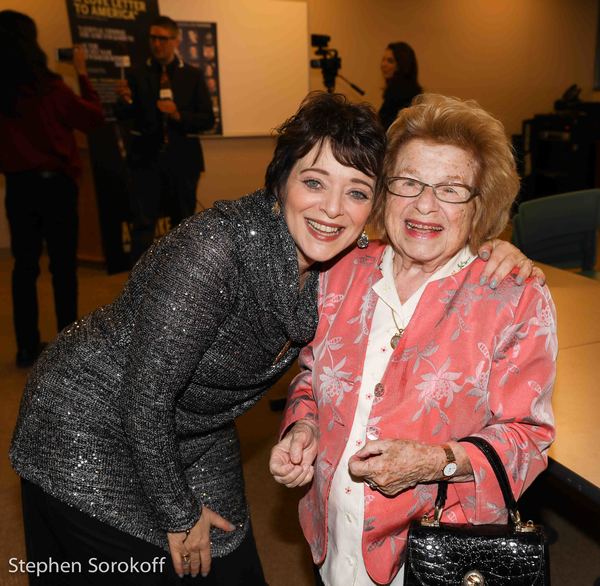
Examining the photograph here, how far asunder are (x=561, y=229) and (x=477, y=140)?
7.75 ft

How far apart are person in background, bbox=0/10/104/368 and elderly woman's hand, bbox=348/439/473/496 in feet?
10.4

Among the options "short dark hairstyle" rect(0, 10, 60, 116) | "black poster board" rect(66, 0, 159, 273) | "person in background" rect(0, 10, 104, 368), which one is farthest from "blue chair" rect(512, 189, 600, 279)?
"black poster board" rect(66, 0, 159, 273)

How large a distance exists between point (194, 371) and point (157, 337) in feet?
0.48

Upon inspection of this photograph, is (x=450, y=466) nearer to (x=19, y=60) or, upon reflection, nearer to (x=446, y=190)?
(x=446, y=190)

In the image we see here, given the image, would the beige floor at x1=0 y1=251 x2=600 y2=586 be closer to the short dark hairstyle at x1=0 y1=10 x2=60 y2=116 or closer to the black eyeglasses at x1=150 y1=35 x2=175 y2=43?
the short dark hairstyle at x1=0 y1=10 x2=60 y2=116

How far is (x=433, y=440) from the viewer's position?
1277 mm

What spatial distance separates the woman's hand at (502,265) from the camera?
4.28 ft

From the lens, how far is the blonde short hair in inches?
53.9

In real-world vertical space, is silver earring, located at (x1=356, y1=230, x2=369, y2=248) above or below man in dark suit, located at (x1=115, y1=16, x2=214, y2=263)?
above

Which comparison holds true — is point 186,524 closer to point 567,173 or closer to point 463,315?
point 463,315

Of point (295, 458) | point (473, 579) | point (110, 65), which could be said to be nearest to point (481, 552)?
point (473, 579)

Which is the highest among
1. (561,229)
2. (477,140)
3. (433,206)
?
(477,140)

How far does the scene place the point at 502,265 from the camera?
51.9 inches

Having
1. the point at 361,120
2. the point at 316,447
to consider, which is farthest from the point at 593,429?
the point at 361,120
